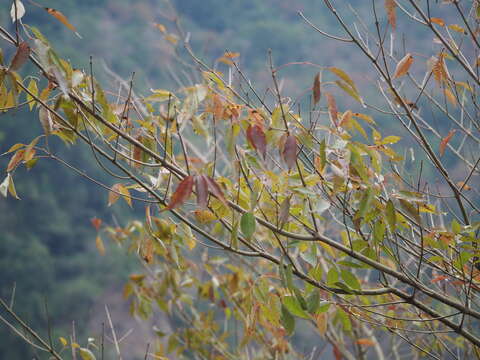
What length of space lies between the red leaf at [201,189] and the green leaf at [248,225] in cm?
9

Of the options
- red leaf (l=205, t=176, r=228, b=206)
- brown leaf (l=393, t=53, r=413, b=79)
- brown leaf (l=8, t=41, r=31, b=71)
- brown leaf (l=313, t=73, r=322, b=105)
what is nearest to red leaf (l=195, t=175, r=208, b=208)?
red leaf (l=205, t=176, r=228, b=206)

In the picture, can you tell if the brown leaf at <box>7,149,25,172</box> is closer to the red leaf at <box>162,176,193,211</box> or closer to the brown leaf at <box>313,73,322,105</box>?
the red leaf at <box>162,176,193,211</box>

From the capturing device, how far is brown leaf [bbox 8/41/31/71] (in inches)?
22.5

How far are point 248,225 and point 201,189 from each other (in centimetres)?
10

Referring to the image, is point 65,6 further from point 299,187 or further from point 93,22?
point 299,187

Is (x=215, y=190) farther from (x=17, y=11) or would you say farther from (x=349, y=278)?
(x=17, y=11)

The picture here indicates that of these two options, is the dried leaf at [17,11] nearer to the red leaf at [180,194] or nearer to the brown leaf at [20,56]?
the brown leaf at [20,56]

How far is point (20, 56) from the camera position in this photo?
576 millimetres

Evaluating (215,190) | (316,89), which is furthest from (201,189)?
(316,89)

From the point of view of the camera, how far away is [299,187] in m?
0.61

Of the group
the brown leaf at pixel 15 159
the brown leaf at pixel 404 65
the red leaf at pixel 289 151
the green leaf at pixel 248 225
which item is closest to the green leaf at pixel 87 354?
the brown leaf at pixel 15 159

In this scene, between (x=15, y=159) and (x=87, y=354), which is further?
(x=87, y=354)

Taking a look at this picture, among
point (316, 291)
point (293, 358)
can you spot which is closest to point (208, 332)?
point (293, 358)

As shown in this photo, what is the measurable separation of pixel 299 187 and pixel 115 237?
1119 mm
